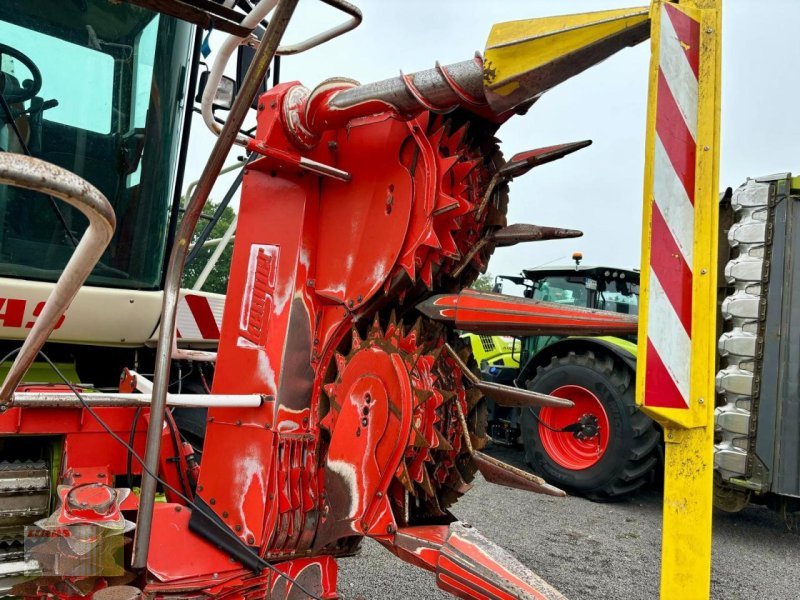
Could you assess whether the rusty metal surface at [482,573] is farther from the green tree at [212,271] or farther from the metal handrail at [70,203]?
the green tree at [212,271]

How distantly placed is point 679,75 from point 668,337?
0.59m

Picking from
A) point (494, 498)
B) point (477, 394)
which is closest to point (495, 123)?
point (477, 394)

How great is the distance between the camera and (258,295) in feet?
7.06

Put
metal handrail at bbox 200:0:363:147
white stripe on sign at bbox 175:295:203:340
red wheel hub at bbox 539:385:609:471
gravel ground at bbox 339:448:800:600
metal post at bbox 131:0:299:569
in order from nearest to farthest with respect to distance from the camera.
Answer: metal post at bbox 131:0:299:569 → metal handrail at bbox 200:0:363:147 → white stripe on sign at bbox 175:295:203:340 → gravel ground at bbox 339:448:800:600 → red wheel hub at bbox 539:385:609:471

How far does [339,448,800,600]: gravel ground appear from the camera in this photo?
349 centimetres

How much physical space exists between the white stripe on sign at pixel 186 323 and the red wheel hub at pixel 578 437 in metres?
3.67

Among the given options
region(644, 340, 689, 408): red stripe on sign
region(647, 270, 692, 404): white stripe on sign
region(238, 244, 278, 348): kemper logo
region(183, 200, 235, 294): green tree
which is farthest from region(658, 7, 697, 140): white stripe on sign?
region(183, 200, 235, 294): green tree

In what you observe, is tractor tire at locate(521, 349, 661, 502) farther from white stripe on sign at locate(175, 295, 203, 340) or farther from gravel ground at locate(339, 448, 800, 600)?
white stripe on sign at locate(175, 295, 203, 340)

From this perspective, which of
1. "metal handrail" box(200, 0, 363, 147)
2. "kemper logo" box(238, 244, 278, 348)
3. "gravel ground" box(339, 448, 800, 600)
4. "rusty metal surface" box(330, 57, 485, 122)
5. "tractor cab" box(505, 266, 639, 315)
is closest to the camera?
"rusty metal surface" box(330, 57, 485, 122)

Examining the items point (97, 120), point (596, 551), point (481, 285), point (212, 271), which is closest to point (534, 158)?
point (97, 120)

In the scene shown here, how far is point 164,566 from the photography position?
1.90 metres

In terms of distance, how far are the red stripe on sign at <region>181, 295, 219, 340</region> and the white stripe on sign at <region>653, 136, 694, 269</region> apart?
81.0 inches

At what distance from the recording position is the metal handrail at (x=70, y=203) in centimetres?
88

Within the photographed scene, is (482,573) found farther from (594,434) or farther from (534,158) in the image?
(594,434)
